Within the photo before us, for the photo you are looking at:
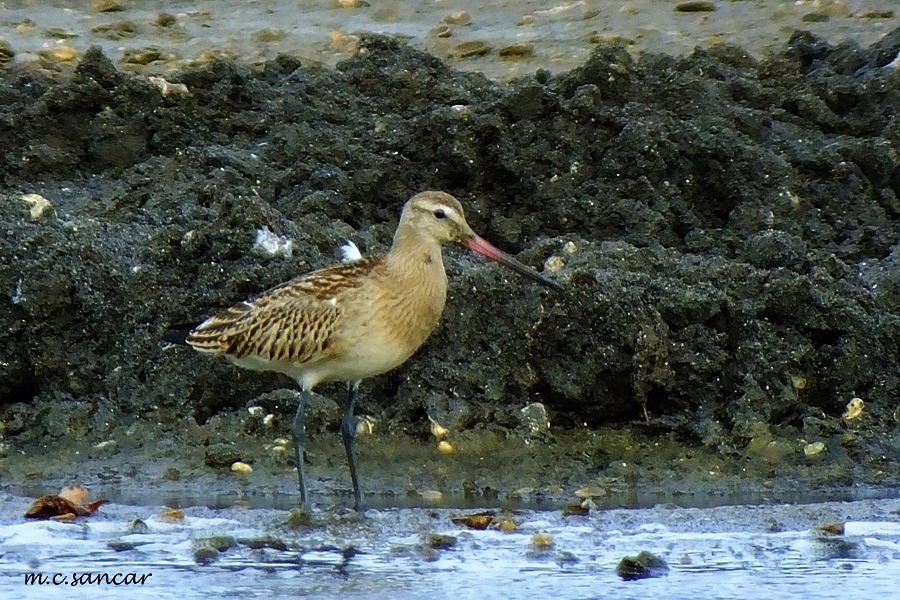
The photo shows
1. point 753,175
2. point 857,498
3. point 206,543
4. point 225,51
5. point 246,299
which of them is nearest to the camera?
point 206,543

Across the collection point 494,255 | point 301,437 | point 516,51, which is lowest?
point 301,437

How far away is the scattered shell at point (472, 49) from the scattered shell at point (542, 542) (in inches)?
268

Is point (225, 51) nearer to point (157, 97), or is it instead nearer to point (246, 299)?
point (157, 97)

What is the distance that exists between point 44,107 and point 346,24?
13.1 feet

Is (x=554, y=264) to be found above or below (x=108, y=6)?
below

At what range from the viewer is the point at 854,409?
8805 mm

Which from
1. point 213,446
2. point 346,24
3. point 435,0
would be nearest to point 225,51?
point 346,24

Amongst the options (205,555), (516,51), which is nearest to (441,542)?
(205,555)

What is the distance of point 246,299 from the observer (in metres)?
8.75

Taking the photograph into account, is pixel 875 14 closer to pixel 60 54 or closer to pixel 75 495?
pixel 60 54

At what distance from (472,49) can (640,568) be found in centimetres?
732

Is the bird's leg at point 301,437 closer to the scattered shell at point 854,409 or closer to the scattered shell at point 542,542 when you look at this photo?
the scattered shell at point 542,542

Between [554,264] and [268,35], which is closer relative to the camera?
[554,264]

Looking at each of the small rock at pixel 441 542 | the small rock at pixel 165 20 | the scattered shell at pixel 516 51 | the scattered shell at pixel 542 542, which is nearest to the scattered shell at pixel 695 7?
the scattered shell at pixel 516 51
